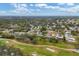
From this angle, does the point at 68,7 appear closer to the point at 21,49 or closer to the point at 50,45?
the point at 50,45

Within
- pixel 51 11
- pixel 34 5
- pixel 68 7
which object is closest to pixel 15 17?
pixel 34 5

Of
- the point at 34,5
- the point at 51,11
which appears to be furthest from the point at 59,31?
the point at 34,5

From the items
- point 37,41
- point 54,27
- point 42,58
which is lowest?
point 42,58

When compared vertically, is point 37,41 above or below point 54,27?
below

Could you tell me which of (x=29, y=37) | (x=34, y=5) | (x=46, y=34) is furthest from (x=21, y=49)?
(x=34, y=5)

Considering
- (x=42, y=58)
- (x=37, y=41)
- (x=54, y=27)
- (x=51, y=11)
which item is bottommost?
(x=42, y=58)

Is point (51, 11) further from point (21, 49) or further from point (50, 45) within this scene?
point (21, 49)

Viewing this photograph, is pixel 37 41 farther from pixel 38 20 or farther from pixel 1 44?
pixel 1 44
